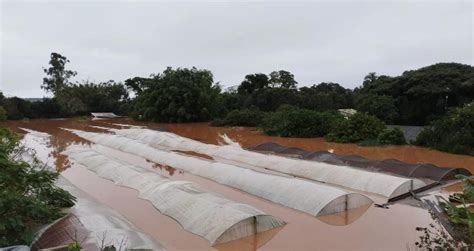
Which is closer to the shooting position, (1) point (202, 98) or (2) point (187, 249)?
(2) point (187, 249)

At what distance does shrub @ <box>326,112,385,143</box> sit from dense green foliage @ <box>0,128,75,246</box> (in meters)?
12.4

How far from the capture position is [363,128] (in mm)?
16875

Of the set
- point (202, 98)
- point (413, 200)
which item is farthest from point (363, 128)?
point (202, 98)

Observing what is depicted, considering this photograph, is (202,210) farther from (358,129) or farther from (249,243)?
(358,129)

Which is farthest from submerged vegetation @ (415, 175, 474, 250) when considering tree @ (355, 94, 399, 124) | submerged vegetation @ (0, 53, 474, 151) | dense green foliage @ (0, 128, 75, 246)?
tree @ (355, 94, 399, 124)

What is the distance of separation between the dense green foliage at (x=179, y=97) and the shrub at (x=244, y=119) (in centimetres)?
310

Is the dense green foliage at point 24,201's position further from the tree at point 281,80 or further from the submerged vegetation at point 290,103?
the tree at point 281,80

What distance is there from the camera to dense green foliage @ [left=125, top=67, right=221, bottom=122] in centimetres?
2844

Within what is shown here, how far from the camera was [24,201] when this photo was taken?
17.0 ft

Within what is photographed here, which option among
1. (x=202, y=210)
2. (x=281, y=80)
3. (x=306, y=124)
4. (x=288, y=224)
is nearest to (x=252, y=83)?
(x=281, y=80)

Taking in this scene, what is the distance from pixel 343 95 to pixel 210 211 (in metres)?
29.0

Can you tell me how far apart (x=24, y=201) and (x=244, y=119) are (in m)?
20.3

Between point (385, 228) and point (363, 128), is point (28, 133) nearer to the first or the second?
point (363, 128)

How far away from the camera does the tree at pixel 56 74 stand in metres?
41.8
